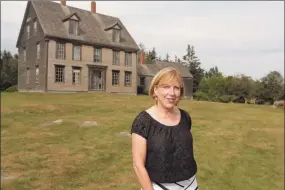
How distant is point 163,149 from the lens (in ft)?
11.9

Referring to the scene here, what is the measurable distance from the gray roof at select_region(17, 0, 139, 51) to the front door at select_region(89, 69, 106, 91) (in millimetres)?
3406

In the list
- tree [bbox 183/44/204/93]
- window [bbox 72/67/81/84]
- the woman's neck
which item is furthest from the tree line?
the woman's neck

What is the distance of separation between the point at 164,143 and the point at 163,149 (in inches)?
2.6

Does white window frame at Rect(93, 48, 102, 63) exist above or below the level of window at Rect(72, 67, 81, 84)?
above

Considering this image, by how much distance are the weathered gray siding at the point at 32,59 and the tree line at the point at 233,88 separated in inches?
829

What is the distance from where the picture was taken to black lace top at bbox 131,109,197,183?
3600 mm

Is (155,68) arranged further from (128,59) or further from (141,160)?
(141,160)

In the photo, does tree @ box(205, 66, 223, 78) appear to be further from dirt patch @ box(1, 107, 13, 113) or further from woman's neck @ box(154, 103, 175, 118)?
woman's neck @ box(154, 103, 175, 118)

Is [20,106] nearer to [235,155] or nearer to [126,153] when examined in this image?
[126,153]

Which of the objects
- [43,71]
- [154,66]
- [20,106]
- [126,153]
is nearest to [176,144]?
[126,153]

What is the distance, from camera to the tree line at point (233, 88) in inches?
1860

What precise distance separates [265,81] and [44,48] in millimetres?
38718

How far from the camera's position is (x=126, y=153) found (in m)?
11.7

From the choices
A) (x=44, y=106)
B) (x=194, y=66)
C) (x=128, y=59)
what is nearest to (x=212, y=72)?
(x=194, y=66)
